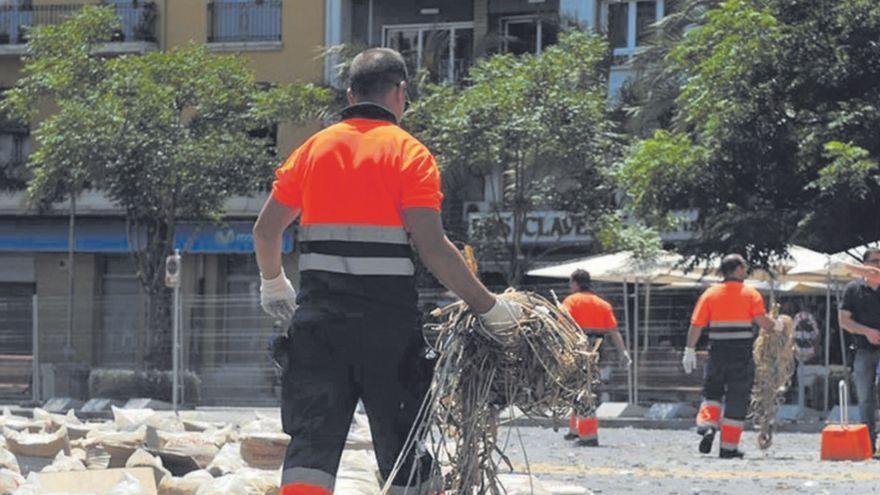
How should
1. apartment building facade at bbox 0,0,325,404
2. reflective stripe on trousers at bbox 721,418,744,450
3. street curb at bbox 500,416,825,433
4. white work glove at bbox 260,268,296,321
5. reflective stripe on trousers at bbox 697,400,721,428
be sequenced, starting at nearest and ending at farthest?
white work glove at bbox 260,268,296,321 → reflective stripe on trousers at bbox 721,418,744,450 → reflective stripe on trousers at bbox 697,400,721,428 → street curb at bbox 500,416,825,433 → apartment building facade at bbox 0,0,325,404

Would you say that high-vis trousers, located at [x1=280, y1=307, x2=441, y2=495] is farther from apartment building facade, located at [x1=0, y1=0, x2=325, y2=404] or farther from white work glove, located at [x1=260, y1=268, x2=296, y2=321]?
apartment building facade, located at [x1=0, y1=0, x2=325, y2=404]

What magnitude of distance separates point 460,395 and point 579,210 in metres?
28.8

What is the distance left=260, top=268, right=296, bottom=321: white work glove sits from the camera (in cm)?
718

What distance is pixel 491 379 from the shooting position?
694 centimetres

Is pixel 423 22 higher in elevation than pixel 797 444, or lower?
higher

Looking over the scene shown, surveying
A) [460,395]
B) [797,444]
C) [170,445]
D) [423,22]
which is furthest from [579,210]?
[460,395]

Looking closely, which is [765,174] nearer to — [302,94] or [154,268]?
[302,94]

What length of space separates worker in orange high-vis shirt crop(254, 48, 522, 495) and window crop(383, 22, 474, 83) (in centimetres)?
3281

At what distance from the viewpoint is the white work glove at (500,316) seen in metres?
6.81

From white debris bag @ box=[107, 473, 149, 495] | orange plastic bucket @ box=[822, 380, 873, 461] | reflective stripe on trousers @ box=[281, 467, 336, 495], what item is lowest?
orange plastic bucket @ box=[822, 380, 873, 461]

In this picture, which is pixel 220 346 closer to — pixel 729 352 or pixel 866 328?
pixel 866 328

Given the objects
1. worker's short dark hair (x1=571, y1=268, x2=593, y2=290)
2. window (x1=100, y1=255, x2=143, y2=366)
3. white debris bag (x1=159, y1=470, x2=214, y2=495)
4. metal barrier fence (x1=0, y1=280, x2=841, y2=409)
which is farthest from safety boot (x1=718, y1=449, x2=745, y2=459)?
window (x1=100, y1=255, x2=143, y2=366)

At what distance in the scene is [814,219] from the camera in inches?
1029

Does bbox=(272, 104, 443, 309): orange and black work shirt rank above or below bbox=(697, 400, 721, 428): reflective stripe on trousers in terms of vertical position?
above
